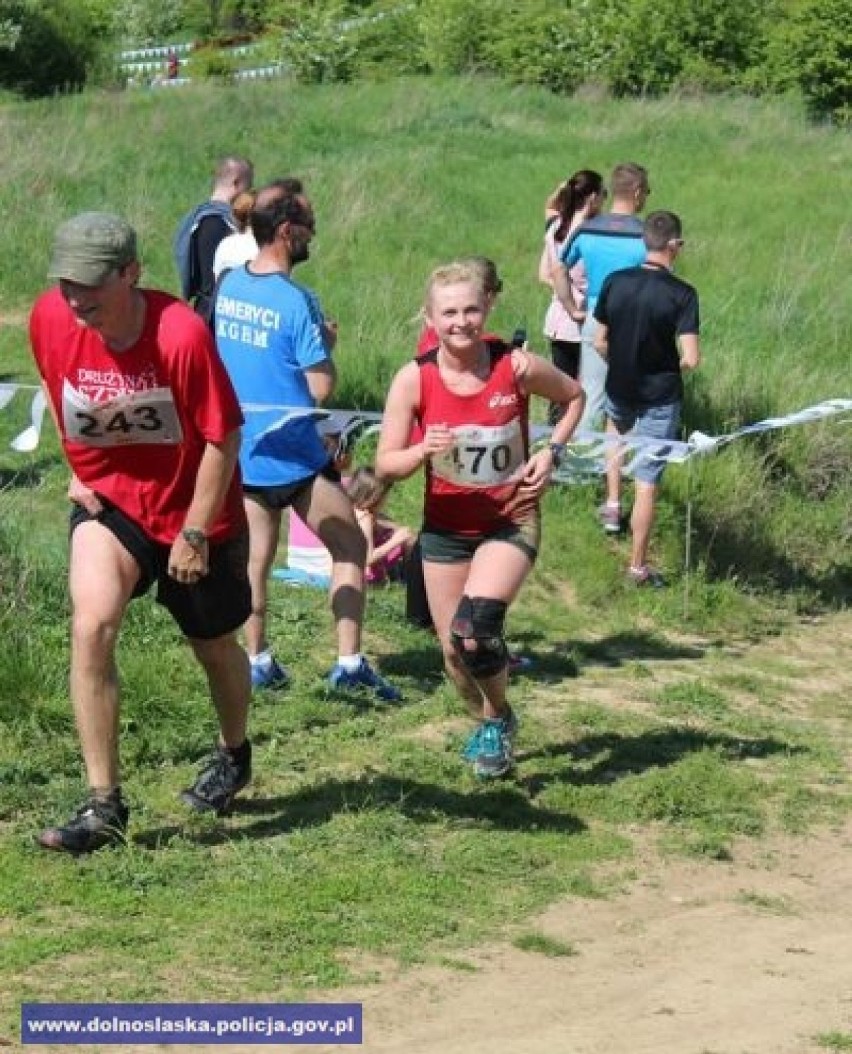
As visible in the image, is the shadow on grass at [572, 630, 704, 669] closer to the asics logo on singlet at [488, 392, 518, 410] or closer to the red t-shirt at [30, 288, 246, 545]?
the asics logo on singlet at [488, 392, 518, 410]

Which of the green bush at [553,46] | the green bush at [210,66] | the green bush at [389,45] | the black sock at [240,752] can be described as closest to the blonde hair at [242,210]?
the black sock at [240,752]

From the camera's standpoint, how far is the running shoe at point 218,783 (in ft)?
22.0

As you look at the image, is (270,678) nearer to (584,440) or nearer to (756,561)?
(584,440)

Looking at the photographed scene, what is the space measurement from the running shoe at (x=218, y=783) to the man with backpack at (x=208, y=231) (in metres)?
4.39

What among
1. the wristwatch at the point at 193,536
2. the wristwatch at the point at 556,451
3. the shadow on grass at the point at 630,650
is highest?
the wristwatch at the point at 556,451

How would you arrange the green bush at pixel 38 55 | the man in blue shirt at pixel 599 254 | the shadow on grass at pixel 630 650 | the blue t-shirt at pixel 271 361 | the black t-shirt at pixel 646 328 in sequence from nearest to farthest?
the blue t-shirt at pixel 271 361
the shadow on grass at pixel 630 650
the black t-shirt at pixel 646 328
the man in blue shirt at pixel 599 254
the green bush at pixel 38 55

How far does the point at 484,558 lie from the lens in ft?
23.2

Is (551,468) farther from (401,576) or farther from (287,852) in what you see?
(401,576)

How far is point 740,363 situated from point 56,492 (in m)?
5.20

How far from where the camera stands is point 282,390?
25.8 ft

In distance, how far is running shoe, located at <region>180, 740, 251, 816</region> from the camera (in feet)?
22.0

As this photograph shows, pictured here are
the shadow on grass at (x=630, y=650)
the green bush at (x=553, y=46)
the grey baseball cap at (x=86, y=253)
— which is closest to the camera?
the grey baseball cap at (x=86, y=253)

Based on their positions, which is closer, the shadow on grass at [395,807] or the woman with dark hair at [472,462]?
the shadow on grass at [395,807]

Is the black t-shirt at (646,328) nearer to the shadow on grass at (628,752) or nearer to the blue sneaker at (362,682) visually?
the shadow on grass at (628,752)
